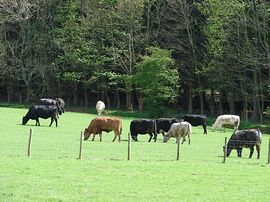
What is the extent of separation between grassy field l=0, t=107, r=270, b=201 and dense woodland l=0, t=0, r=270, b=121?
86.2 ft

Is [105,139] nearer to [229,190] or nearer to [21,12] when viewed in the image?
[229,190]

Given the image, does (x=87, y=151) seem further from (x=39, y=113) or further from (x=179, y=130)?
(x=39, y=113)

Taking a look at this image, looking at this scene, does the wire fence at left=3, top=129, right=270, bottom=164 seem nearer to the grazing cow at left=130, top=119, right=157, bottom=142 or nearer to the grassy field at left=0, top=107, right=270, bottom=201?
the grassy field at left=0, top=107, right=270, bottom=201

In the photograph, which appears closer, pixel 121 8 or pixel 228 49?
pixel 228 49

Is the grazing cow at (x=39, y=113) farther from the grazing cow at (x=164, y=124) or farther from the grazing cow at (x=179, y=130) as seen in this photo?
the grazing cow at (x=179, y=130)

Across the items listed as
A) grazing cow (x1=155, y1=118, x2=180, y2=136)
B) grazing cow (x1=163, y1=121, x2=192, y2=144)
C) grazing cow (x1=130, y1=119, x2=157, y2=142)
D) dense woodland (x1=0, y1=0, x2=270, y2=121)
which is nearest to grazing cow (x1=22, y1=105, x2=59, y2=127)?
grazing cow (x1=130, y1=119, x2=157, y2=142)

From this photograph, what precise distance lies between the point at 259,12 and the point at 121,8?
16037mm

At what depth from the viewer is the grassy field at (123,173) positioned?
16.1 meters

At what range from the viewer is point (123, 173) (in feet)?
65.4

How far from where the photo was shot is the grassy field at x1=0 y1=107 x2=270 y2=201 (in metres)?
16.1

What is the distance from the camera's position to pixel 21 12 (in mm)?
69188

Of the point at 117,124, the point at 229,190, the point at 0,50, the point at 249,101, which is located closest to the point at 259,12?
the point at 249,101

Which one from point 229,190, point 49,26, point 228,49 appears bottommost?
point 229,190

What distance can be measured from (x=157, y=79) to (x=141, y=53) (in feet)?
31.5
